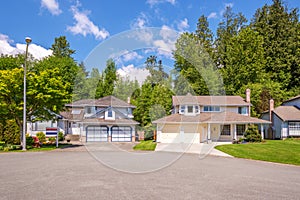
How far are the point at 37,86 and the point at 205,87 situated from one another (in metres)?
26.0

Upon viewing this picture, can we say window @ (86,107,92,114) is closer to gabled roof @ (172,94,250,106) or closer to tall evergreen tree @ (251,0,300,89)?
gabled roof @ (172,94,250,106)

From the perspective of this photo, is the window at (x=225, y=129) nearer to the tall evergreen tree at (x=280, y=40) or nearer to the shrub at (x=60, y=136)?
the shrub at (x=60, y=136)

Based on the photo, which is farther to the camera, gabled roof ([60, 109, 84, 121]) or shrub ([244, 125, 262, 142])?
gabled roof ([60, 109, 84, 121])

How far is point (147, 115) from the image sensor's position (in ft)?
97.0

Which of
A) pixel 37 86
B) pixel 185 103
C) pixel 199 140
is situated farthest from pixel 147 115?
pixel 37 86

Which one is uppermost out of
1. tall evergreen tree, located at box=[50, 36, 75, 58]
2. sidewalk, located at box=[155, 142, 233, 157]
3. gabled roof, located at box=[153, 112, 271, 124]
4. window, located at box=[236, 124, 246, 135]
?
tall evergreen tree, located at box=[50, 36, 75, 58]

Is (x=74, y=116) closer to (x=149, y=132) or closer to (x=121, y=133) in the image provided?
(x=121, y=133)


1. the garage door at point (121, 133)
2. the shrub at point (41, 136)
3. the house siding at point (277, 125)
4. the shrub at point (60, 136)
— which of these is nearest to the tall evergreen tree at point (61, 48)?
the shrub at point (60, 136)

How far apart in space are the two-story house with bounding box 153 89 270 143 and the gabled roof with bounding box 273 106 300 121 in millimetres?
4062

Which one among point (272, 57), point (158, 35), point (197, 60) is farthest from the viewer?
point (272, 57)

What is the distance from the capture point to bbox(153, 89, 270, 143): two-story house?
25.9m

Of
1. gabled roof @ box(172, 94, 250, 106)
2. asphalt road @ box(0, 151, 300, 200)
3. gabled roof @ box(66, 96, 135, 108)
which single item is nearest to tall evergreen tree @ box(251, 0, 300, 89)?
gabled roof @ box(172, 94, 250, 106)

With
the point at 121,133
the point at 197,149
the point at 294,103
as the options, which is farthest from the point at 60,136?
the point at 294,103

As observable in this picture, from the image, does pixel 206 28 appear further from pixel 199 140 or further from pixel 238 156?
pixel 238 156
